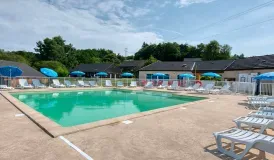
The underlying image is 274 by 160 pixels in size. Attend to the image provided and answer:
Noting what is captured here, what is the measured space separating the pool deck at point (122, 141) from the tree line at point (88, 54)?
35.6m

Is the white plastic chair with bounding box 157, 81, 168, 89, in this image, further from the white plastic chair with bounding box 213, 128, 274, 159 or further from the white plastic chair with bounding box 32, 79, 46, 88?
the white plastic chair with bounding box 213, 128, 274, 159

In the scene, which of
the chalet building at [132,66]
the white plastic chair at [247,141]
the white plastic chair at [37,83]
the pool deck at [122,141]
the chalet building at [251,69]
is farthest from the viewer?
the chalet building at [132,66]

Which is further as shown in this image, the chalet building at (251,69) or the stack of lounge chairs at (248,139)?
the chalet building at (251,69)

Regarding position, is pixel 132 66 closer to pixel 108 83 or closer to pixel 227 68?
pixel 108 83

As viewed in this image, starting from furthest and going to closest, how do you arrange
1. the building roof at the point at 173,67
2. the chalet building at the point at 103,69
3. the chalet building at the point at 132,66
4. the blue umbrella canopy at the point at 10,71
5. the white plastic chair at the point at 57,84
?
the chalet building at the point at 103,69 → the chalet building at the point at 132,66 → the building roof at the point at 173,67 → the white plastic chair at the point at 57,84 → the blue umbrella canopy at the point at 10,71

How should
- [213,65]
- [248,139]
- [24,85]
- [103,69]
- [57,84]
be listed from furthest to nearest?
1. [103,69]
2. [213,65]
3. [57,84]
4. [24,85]
5. [248,139]

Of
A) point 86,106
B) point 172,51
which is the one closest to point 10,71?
point 86,106

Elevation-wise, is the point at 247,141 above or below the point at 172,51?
below

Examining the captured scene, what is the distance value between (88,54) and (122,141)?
65379 mm

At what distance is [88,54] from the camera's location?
2601 inches

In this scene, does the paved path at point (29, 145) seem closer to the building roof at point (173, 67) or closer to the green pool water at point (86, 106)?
the green pool water at point (86, 106)

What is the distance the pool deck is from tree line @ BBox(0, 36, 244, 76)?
35621 millimetres

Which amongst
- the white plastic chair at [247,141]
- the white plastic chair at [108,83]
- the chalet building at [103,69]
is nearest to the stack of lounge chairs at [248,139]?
the white plastic chair at [247,141]

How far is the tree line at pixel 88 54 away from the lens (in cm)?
4214
